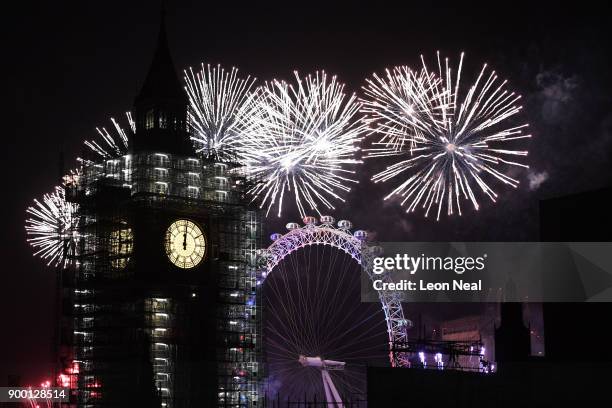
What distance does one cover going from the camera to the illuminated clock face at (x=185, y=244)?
94.1 m

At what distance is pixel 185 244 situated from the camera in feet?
312

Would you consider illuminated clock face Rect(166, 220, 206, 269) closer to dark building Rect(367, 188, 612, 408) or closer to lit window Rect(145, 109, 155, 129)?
lit window Rect(145, 109, 155, 129)

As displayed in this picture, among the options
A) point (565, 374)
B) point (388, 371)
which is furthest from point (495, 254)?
point (565, 374)

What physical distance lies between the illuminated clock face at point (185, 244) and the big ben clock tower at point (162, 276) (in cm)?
9

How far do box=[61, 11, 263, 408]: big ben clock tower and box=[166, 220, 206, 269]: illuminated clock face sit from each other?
9 cm

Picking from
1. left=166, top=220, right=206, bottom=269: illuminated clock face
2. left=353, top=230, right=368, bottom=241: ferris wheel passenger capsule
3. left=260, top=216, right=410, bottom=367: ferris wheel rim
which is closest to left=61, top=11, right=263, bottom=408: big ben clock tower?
left=166, top=220, right=206, bottom=269: illuminated clock face

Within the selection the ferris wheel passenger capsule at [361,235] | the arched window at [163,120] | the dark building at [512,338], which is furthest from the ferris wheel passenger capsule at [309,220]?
the dark building at [512,338]

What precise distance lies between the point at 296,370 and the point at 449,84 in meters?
47.1

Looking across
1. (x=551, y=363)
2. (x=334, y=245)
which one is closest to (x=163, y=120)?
(x=334, y=245)

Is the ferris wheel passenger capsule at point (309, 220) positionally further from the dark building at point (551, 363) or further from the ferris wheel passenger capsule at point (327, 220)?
the dark building at point (551, 363)

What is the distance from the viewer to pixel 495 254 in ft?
388

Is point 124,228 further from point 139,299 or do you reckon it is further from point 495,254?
point 495,254

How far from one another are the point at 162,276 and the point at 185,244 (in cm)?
424

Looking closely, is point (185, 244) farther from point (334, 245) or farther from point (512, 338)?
point (512, 338)
